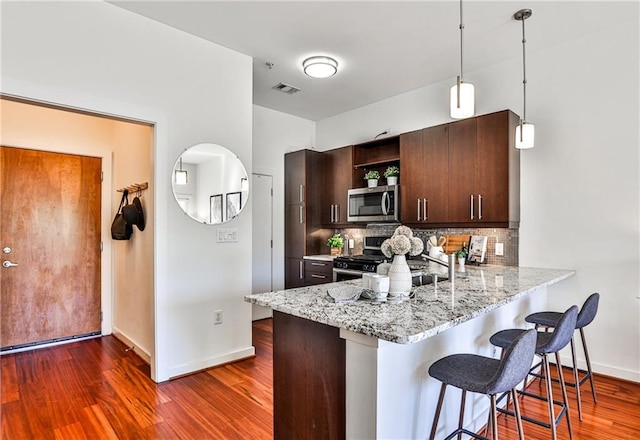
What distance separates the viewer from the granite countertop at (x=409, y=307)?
4.44ft

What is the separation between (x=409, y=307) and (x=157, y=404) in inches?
78.6

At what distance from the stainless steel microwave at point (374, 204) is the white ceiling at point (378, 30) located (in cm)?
126

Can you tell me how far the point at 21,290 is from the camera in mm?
3666

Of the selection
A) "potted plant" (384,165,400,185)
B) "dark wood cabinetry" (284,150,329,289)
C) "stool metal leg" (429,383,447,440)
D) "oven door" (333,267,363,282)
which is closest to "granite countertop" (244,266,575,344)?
"stool metal leg" (429,383,447,440)

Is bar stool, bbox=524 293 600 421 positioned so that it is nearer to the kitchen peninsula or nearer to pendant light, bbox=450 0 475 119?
the kitchen peninsula

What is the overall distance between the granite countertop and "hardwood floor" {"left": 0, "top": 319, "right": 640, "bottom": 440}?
895mm

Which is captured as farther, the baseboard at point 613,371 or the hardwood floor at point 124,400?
the baseboard at point 613,371

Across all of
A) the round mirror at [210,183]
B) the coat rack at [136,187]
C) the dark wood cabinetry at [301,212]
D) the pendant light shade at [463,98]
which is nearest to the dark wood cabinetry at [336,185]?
the dark wood cabinetry at [301,212]

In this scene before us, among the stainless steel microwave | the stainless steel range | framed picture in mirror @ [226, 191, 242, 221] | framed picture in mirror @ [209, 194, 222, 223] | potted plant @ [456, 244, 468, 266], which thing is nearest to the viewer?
framed picture in mirror @ [209, 194, 222, 223]

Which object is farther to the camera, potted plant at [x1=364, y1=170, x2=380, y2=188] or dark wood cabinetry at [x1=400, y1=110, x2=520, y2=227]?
potted plant at [x1=364, y1=170, x2=380, y2=188]

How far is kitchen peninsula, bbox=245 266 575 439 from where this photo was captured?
1.42 meters

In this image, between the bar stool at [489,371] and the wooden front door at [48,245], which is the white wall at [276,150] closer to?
the wooden front door at [48,245]

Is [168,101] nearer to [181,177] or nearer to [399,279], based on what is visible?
[181,177]

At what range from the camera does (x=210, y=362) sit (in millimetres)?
3176
